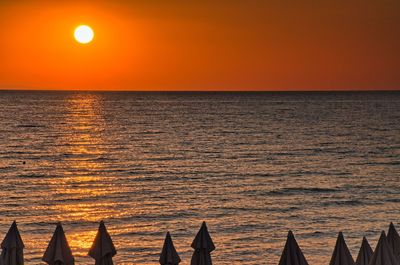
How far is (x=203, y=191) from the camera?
53.6m

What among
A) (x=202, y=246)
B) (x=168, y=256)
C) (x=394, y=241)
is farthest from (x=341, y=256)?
(x=168, y=256)

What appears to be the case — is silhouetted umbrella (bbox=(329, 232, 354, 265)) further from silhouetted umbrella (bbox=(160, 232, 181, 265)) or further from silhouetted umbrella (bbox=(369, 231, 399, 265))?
silhouetted umbrella (bbox=(160, 232, 181, 265))

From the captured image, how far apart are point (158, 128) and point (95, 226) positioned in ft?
285

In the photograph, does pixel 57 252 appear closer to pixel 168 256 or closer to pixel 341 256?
pixel 168 256

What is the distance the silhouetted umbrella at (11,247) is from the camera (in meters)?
23.5

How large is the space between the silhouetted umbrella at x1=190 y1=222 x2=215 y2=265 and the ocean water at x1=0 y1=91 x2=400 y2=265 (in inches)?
309

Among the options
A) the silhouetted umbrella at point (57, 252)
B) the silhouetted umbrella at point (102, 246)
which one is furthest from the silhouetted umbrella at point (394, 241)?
the silhouetted umbrella at point (57, 252)

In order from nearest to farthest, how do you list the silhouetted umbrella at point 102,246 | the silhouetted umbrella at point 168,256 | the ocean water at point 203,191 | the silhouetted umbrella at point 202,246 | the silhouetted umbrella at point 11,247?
the silhouetted umbrella at point 11,247 → the silhouetted umbrella at point 102,246 → the silhouetted umbrella at point 168,256 → the silhouetted umbrella at point 202,246 → the ocean water at point 203,191

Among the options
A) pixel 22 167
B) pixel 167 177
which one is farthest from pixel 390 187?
pixel 22 167

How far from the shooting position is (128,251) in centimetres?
3481

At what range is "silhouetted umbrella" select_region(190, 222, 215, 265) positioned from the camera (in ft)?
80.8

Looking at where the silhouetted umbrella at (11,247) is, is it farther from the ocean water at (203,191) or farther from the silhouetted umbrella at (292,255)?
the ocean water at (203,191)

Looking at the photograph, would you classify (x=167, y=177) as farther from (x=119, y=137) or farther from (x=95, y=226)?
(x=119, y=137)

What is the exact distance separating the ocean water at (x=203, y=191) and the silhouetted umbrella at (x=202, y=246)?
7.84 metres
